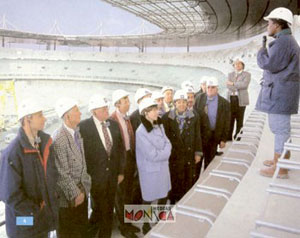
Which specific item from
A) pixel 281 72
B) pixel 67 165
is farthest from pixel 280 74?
pixel 67 165

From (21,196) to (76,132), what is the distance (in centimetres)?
109

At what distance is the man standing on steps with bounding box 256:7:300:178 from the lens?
3271 millimetres

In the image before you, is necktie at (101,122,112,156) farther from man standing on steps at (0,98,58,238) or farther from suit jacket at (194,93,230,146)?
suit jacket at (194,93,230,146)

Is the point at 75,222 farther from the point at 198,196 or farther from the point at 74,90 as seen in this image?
the point at 74,90

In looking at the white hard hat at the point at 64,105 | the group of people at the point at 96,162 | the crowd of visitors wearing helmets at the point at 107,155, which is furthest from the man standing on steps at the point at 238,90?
the white hard hat at the point at 64,105

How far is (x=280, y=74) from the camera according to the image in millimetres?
3381

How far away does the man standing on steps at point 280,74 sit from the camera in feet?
10.7

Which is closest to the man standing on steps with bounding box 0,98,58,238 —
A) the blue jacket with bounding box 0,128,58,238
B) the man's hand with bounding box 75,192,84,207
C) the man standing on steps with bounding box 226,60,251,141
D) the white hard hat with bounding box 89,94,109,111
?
the blue jacket with bounding box 0,128,58,238

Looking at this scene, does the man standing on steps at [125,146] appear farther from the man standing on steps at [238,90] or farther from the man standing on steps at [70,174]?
the man standing on steps at [238,90]

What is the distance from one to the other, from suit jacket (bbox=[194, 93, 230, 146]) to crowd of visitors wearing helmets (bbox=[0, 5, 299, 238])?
508 millimetres

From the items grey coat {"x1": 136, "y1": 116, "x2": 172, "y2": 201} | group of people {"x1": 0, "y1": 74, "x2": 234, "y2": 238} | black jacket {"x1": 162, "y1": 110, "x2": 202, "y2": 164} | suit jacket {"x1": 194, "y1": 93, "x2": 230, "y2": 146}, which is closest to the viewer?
group of people {"x1": 0, "y1": 74, "x2": 234, "y2": 238}

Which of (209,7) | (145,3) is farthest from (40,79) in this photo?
(209,7)

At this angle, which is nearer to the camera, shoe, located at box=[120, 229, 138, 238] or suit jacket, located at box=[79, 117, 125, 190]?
suit jacket, located at box=[79, 117, 125, 190]

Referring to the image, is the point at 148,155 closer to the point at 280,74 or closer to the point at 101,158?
the point at 101,158
